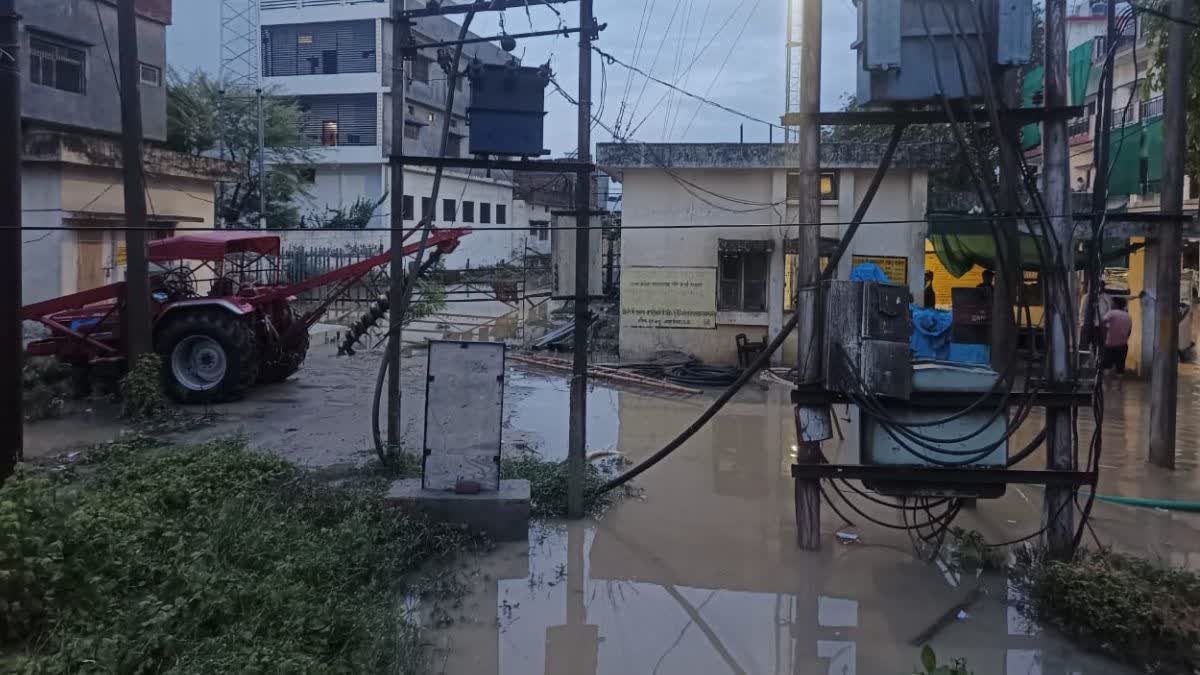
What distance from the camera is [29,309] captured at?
40.4 feet

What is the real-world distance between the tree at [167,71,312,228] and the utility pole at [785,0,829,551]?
2175 centimetres

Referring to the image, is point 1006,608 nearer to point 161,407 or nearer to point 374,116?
point 161,407

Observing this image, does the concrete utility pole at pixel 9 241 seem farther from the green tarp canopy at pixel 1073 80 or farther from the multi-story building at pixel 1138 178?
the green tarp canopy at pixel 1073 80

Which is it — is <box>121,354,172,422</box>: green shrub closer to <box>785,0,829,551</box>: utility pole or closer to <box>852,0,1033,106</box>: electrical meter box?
<box>785,0,829,551</box>: utility pole

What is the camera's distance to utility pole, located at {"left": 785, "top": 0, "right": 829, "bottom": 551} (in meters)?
6.91

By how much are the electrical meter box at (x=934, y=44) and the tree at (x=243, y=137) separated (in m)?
22.3

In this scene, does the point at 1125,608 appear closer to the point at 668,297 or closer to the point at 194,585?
Result: the point at 194,585

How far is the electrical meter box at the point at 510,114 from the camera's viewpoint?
8016 millimetres

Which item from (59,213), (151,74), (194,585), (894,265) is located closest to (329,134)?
(151,74)

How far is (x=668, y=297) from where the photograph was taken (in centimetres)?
1841

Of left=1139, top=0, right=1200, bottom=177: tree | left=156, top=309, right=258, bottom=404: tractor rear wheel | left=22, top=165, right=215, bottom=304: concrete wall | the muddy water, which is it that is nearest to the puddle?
the muddy water

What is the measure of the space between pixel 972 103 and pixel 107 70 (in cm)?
2110

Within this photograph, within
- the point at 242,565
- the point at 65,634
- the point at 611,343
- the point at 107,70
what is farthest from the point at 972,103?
the point at 107,70

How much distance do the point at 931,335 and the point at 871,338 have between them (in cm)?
823
